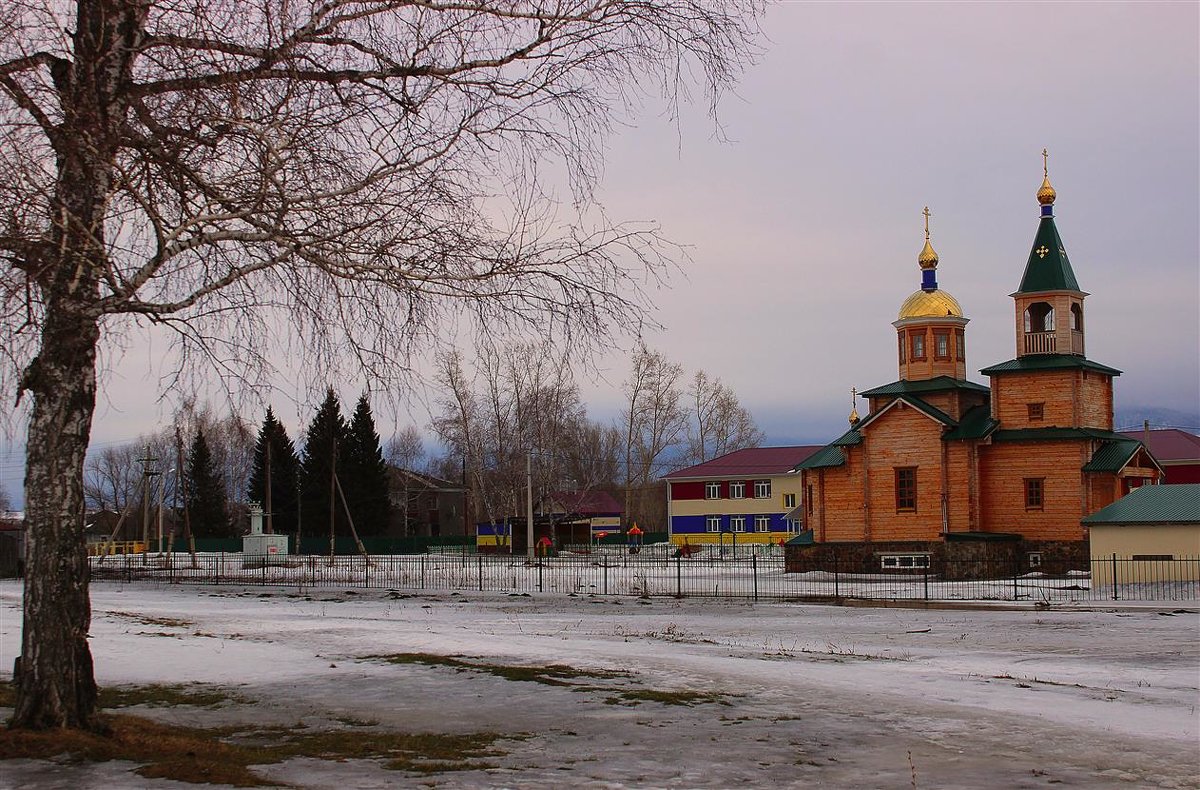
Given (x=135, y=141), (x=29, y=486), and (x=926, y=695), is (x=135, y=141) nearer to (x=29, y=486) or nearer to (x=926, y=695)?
(x=29, y=486)

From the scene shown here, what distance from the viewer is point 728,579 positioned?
44719 millimetres

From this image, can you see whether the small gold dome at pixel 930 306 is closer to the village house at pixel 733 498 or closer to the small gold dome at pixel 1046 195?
the small gold dome at pixel 1046 195

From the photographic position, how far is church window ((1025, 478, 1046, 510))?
44.4 meters

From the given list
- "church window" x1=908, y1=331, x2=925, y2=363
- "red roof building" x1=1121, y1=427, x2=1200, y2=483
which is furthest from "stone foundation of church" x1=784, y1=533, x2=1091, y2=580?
"red roof building" x1=1121, y1=427, x2=1200, y2=483

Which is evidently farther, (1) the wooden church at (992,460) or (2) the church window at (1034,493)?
(2) the church window at (1034,493)

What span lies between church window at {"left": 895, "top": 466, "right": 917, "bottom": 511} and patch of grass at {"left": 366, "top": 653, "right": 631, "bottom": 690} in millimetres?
32571

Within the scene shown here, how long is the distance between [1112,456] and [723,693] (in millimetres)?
35098

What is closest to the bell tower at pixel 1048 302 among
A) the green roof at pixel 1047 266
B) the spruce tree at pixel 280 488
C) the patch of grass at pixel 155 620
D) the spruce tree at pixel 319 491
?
the green roof at pixel 1047 266

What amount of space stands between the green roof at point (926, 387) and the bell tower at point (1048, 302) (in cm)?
239

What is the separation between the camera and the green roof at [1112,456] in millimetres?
43000

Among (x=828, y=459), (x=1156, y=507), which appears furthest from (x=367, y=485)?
(x=1156, y=507)

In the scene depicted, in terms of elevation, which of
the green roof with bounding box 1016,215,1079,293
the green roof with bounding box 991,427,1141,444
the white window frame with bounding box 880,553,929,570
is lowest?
the white window frame with bounding box 880,553,929,570

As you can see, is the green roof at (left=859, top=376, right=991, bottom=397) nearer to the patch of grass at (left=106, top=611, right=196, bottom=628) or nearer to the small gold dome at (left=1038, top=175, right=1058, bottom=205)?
the small gold dome at (left=1038, top=175, right=1058, bottom=205)

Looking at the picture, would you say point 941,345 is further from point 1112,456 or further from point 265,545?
point 265,545
